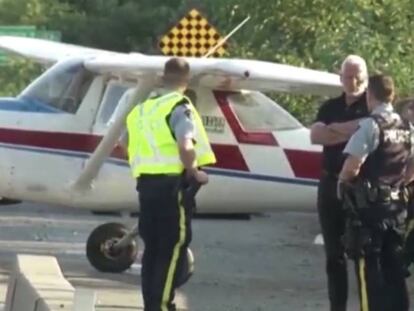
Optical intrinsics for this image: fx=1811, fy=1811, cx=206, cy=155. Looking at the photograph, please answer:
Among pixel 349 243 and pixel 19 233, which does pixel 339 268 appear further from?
pixel 19 233

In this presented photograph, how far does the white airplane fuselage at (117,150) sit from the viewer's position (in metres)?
17.6

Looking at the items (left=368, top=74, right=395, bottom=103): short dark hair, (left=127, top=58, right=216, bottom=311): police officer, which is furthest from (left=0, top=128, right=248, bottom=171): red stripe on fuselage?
(left=368, top=74, right=395, bottom=103): short dark hair

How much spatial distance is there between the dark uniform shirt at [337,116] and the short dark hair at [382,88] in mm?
702

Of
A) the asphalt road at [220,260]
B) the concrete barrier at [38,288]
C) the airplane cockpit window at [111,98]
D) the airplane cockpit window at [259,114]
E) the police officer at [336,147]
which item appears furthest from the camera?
the airplane cockpit window at [111,98]

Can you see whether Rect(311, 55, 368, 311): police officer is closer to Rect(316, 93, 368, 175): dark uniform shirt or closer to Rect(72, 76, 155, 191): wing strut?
Rect(316, 93, 368, 175): dark uniform shirt

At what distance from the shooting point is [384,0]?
1769cm

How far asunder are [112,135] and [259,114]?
1.59 m

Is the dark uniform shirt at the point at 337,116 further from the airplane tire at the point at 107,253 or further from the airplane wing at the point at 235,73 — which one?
the airplane tire at the point at 107,253

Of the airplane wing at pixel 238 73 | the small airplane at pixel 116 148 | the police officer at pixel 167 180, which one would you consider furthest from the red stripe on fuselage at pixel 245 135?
the police officer at pixel 167 180

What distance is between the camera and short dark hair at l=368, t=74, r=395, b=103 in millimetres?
11938

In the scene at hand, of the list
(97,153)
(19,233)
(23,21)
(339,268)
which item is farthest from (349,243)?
(23,21)

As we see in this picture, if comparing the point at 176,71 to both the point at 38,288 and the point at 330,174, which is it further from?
the point at 38,288

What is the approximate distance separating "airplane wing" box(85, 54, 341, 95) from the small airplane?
29 mm

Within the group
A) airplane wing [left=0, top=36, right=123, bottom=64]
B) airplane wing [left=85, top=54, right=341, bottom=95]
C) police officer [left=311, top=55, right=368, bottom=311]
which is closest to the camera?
police officer [left=311, top=55, right=368, bottom=311]
